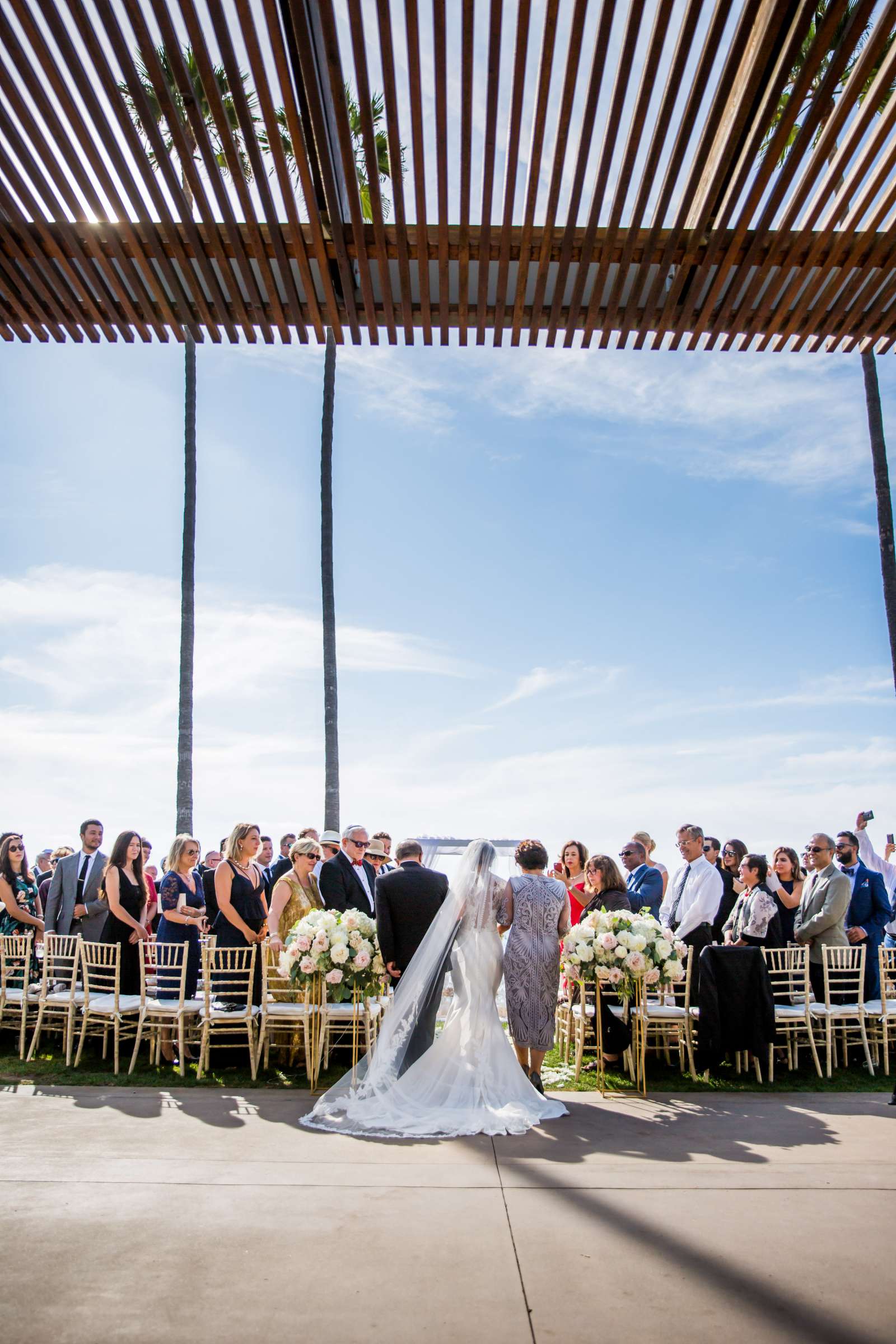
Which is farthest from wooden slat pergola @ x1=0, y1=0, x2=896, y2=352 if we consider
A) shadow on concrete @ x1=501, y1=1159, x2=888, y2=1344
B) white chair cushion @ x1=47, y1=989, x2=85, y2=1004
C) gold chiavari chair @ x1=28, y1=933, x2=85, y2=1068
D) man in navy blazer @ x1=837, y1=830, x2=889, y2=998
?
man in navy blazer @ x1=837, y1=830, x2=889, y2=998

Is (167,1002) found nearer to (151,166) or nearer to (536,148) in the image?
(151,166)

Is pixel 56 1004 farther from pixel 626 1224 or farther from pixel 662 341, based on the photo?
pixel 662 341

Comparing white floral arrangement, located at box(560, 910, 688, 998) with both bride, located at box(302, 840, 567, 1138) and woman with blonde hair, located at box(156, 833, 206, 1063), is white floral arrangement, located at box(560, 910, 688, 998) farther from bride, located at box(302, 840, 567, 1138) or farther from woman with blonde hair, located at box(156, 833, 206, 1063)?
woman with blonde hair, located at box(156, 833, 206, 1063)

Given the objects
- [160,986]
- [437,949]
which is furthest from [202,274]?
[160,986]

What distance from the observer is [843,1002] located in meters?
9.95

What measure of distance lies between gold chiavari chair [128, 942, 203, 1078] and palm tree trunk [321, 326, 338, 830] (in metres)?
8.43

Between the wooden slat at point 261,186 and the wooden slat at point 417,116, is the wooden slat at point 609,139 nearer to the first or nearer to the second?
the wooden slat at point 417,116

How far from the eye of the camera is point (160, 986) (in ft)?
31.0

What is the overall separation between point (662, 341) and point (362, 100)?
177 centimetres

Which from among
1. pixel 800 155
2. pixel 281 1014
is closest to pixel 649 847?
pixel 281 1014

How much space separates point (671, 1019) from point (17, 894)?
24.1 feet

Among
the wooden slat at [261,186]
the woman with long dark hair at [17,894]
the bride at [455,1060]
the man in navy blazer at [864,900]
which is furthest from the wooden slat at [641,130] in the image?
the woman with long dark hair at [17,894]

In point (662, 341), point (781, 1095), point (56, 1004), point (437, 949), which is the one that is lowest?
point (781, 1095)

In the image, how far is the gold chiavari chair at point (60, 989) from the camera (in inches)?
378
